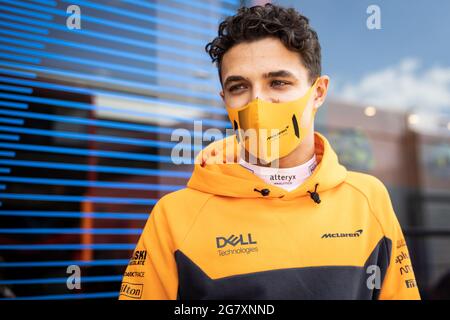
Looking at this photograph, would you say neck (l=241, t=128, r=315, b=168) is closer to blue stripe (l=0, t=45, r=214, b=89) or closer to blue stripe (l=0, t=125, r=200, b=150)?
blue stripe (l=0, t=125, r=200, b=150)

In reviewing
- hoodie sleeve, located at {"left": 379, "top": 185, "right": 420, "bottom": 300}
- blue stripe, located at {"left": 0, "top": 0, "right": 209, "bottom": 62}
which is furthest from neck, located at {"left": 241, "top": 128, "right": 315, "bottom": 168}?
blue stripe, located at {"left": 0, "top": 0, "right": 209, "bottom": 62}

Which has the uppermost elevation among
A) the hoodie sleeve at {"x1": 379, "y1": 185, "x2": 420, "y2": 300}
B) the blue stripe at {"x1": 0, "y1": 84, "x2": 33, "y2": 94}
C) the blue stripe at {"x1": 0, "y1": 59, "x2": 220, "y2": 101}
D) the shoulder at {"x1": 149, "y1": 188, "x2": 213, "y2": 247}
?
the blue stripe at {"x1": 0, "y1": 59, "x2": 220, "y2": 101}

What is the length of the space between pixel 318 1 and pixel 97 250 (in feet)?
6.91

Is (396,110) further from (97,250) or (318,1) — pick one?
(97,250)

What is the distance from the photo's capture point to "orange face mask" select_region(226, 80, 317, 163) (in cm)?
150

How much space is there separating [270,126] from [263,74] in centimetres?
17

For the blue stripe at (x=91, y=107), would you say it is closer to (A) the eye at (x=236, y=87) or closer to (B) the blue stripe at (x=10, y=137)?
(B) the blue stripe at (x=10, y=137)

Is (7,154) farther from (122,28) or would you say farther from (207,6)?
(207,6)

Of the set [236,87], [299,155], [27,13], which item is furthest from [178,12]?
[299,155]

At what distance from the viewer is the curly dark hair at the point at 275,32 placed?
1562 millimetres

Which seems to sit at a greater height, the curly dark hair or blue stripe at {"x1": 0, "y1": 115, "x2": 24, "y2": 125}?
the curly dark hair

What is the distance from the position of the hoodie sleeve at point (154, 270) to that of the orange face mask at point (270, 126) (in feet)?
1.27

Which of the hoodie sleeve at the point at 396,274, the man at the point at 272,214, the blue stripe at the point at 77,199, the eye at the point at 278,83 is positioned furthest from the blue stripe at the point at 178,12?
the hoodie sleeve at the point at 396,274

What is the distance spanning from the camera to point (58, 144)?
2.39 metres
